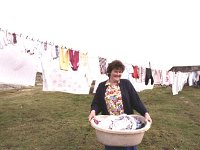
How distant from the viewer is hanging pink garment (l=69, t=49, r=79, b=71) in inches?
277

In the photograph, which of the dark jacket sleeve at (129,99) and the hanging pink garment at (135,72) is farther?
the hanging pink garment at (135,72)

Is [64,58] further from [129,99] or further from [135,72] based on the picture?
[135,72]

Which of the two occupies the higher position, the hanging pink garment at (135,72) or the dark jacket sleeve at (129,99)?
the hanging pink garment at (135,72)

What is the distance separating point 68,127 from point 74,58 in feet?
6.83

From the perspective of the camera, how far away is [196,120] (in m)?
10.3

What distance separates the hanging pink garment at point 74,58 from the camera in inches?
277

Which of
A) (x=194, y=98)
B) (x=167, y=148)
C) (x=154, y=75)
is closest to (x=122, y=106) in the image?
(x=167, y=148)

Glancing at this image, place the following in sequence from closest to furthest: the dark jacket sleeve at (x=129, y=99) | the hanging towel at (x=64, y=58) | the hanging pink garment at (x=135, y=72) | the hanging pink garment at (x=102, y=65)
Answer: the dark jacket sleeve at (x=129, y=99)
the hanging towel at (x=64, y=58)
the hanging pink garment at (x=102, y=65)
the hanging pink garment at (x=135, y=72)

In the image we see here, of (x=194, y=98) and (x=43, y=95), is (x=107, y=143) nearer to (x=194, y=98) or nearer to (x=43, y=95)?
(x=43, y=95)

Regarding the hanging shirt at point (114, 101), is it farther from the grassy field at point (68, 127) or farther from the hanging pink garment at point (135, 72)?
the hanging pink garment at point (135, 72)

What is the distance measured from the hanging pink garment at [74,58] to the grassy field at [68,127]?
162cm

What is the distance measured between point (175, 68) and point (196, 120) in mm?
19496

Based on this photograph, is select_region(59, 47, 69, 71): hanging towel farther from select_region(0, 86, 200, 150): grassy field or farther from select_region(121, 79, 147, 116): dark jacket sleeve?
select_region(121, 79, 147, 116): dark jacket sleeve

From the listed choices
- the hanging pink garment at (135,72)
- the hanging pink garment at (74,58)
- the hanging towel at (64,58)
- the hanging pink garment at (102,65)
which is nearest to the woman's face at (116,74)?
the hanging towel at (64,58)
